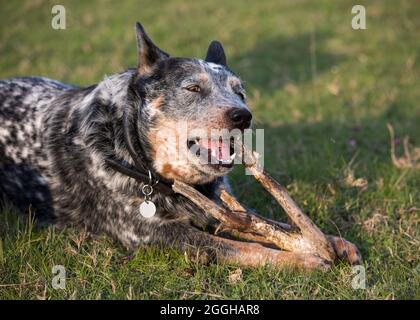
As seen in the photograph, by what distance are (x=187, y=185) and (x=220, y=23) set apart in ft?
28.4

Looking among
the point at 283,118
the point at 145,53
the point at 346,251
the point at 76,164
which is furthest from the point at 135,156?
the point at 283,118

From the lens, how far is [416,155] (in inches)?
234

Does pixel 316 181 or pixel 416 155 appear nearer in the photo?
pixel 316 181

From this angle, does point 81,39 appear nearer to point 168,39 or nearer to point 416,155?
point 168,39

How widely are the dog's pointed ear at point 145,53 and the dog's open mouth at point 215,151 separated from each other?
0.77 meters

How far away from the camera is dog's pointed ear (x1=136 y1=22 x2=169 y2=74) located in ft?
14.2

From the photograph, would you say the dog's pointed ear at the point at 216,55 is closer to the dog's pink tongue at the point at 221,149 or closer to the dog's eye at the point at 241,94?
the dog's eye at the point at 241,94

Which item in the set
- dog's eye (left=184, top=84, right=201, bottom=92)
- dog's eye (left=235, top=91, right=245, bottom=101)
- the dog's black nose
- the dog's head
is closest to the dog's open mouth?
the dog's head

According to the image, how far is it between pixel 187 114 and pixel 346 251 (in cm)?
149

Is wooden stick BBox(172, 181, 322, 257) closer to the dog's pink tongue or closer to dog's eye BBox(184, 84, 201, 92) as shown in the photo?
the dog's pink tongue

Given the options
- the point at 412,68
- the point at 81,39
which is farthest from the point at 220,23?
the point at 412,68

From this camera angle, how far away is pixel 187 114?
13.7ft

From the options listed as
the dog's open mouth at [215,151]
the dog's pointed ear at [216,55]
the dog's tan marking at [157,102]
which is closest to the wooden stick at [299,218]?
the dog's open mouth at [215,151]

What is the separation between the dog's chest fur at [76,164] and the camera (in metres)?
4.28
